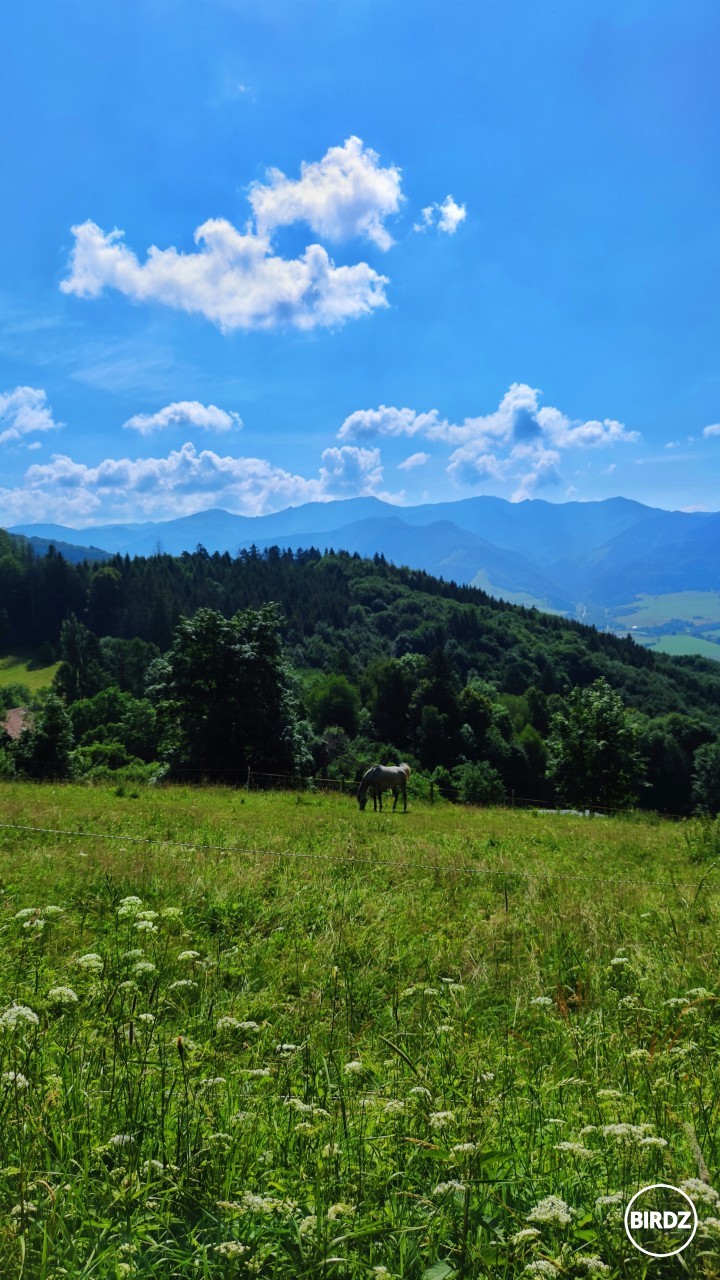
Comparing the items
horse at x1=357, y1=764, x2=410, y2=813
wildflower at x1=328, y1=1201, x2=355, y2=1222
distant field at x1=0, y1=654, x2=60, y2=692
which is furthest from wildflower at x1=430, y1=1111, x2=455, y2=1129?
distant field at x1=0, y1=654, x2=60, y2=692

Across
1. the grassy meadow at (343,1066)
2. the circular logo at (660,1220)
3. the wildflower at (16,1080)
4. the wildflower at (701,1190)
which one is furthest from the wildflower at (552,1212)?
the wildflower at (16,1080)

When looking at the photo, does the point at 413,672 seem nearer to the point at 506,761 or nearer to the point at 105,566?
the point at 506,761

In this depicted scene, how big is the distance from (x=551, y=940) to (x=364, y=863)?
3885mm

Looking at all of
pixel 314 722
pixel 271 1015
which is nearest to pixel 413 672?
pixel 314 722

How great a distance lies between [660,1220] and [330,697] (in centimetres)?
11754

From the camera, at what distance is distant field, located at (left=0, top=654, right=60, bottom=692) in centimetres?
13100

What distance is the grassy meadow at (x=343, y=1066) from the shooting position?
2369 mm

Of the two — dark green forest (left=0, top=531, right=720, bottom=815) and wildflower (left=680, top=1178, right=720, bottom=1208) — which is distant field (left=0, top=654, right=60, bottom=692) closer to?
dark green forest (left=0, top=531, right=720, bottom=815)

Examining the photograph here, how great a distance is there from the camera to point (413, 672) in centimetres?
12225

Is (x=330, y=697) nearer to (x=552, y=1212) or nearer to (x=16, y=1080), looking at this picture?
(x=16, y=1080)

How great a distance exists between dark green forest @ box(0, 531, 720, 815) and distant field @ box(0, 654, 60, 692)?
4904mm

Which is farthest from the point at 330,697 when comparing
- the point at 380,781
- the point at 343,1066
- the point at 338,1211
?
the point at 338,1211

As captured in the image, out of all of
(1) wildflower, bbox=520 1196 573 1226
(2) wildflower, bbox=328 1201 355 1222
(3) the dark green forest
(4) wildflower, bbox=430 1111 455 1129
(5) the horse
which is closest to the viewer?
(1) wildflower, bbox=520 1196 573 1226

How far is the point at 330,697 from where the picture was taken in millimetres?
119375
